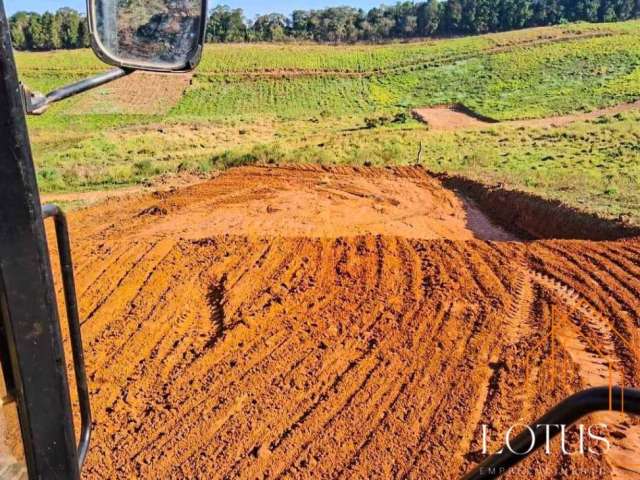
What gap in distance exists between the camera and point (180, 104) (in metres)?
47.7

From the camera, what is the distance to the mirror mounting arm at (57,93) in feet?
4.56

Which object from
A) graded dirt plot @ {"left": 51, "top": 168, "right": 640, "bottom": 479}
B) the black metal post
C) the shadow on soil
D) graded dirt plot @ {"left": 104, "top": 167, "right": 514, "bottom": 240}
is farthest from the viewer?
graded dirt plot @ {"left": 104, "top": 167, "right": 514, "bottom": 240}

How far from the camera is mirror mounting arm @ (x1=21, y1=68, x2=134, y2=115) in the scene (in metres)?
1.39

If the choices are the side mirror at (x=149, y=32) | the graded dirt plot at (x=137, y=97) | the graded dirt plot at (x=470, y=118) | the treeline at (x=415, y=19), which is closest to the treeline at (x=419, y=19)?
the treeline at (x=415, y=19)

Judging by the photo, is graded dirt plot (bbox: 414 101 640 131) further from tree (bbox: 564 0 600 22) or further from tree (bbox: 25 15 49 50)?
tree (bbox: 564 0 600 22)

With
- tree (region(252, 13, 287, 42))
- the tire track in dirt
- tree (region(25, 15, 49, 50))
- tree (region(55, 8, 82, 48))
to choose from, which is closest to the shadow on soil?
the tire track in dirt

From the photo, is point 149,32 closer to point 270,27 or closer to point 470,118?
point 470,118

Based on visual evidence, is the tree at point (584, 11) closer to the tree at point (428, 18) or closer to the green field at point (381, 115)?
the tree at point (428, 18)

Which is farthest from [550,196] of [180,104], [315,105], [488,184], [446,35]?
[446,35]

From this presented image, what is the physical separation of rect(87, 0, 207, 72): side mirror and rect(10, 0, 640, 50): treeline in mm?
78239

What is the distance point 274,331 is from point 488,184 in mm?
10178

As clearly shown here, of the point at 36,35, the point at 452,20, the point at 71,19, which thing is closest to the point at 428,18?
the point at 452,20

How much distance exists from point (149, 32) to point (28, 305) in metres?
0.99

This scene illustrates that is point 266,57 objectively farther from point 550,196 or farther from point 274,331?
point 274,331
